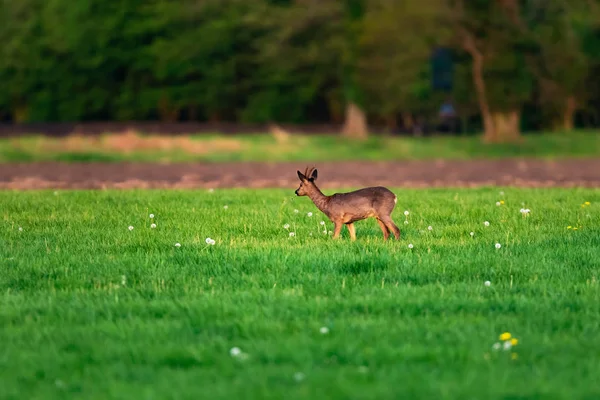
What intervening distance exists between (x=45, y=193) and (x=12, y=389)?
1340 cm

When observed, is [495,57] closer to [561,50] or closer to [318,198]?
[561,50]

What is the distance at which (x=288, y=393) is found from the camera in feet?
19.2

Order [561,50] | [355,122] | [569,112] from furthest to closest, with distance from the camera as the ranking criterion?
[569,112] < [355,122] < [561,50]

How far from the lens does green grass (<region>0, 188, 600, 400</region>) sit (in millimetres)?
6164

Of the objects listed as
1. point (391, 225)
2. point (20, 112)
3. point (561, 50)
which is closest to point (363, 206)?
point (391, 225)

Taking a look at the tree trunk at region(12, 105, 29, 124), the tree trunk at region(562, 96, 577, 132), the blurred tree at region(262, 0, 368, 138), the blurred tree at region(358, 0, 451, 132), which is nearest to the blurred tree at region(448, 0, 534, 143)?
the blurred tree at region(358, 0, 451, 132)

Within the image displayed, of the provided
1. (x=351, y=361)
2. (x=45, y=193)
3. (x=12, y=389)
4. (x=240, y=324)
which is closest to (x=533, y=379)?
(x=351, y=361)

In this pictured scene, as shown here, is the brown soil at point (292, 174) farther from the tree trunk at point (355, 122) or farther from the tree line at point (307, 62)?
the tree trunk at point (355, 122)

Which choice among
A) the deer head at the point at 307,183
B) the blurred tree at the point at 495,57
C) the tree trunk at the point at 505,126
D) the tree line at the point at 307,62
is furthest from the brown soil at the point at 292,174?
the deer head at the point at 307,183

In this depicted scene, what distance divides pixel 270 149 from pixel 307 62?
76.6ft

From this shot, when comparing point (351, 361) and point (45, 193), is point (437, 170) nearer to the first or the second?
point (45, 193)

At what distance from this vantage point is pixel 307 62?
5850cm

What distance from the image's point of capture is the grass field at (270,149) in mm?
33438

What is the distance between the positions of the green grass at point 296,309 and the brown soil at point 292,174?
8.88 metres
